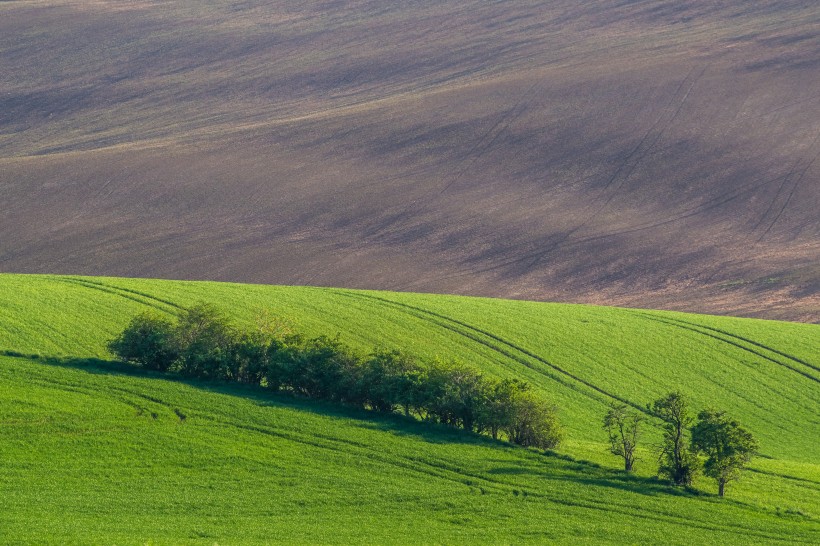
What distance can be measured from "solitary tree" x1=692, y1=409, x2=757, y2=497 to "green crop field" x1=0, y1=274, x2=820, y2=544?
108cm

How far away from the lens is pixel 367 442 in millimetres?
47000

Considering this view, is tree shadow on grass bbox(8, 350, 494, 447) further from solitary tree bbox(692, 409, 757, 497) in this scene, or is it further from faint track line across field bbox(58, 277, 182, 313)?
faint track line across field bbox(58, 277, 182, 313)

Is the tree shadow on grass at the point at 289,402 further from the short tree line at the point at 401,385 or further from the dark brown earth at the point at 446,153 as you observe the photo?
the dark brown earth at the point at 446,153

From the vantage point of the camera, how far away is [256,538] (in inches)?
1423

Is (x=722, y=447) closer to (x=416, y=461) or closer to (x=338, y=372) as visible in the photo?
(x=416, y=461)

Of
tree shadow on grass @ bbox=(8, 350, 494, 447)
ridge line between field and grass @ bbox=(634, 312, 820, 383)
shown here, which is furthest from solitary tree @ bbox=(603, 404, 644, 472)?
ridge line between field and grass @ bbox=(634, 312, 820, 383)

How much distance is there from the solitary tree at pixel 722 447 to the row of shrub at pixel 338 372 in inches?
254

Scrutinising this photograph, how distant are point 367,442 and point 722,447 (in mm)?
15163

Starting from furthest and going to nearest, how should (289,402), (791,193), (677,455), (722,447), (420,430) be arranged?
(791,193)
(289,402)
(420,430)
(677,455)
(722,447)

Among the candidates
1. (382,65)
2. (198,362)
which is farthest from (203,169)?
(198,362)

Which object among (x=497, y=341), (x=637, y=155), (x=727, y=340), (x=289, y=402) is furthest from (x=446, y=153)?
(x=289, y=402)

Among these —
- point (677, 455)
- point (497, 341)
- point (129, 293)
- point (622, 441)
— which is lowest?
point (677, 455)

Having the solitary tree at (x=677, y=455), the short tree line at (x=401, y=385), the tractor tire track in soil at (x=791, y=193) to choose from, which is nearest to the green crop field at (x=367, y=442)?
the solitary tree at (x=677, y=455)

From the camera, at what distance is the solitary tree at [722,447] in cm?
4525
